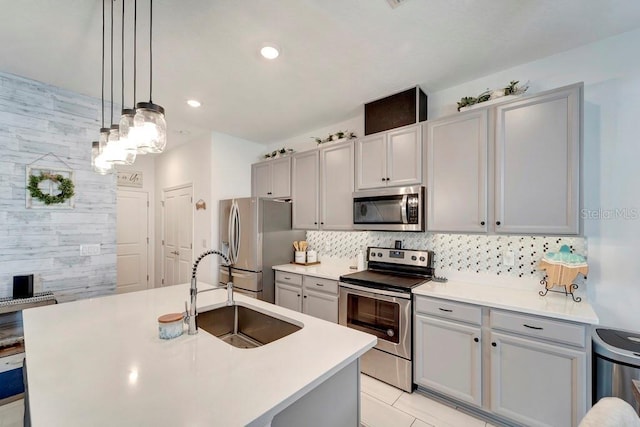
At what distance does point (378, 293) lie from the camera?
2449 millimetres

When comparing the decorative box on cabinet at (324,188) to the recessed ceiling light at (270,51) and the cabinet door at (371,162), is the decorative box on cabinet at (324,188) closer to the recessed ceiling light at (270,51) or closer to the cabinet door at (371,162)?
the cabinet door at (371,162)

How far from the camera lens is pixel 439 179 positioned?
7.97 ft

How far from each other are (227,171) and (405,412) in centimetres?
357

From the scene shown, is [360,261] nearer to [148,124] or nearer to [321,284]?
[321,284]

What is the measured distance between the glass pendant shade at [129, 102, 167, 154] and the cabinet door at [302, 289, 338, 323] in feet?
6.96

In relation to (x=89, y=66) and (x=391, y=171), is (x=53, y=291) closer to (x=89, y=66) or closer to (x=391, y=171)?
(x=89, y=66)

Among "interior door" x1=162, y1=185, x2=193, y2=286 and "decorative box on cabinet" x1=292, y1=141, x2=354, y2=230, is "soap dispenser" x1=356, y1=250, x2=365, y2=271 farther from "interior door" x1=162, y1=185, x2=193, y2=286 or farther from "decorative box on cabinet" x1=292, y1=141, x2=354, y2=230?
"interior door" x1=162, y1=185, x2=193, y2=286

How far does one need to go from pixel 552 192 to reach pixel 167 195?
541 centimetres

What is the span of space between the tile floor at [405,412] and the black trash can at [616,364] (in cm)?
79

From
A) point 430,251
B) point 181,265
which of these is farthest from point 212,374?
point 181,265

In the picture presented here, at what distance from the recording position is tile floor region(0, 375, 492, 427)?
200 cm

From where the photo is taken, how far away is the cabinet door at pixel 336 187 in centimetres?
309

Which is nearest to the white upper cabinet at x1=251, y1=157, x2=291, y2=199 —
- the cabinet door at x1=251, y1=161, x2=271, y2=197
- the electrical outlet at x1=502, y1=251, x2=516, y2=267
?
the cabinet door at x1=251, y1=161, x2=271, y2=197

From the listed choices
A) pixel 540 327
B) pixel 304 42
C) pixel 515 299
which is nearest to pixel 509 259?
pixel 515 299
